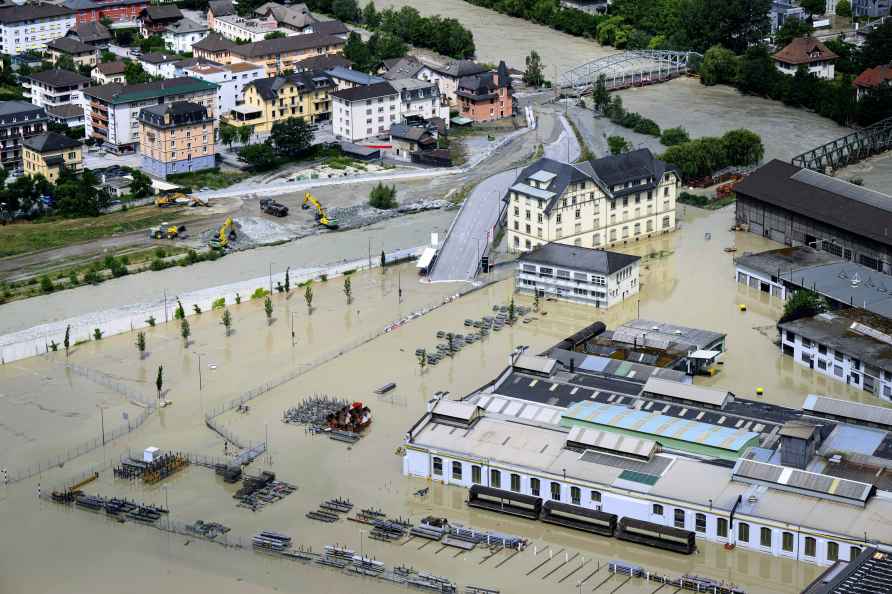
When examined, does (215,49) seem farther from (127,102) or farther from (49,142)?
(49,142)

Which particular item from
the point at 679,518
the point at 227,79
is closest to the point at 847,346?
the point at 679,518

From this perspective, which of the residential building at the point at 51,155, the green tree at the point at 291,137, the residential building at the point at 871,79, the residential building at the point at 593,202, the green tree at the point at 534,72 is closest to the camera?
the residential building at the point at 593,202

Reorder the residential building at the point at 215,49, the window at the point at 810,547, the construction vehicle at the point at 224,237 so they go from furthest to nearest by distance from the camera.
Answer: the residential building at the point at 215,49 → the construction vehicle at the point at 224,237 → the window at the point at 810,547

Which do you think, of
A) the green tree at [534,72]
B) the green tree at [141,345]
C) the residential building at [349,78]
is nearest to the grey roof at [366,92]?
the residential building at [349,78]

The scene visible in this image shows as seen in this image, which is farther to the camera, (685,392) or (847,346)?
(847,346)

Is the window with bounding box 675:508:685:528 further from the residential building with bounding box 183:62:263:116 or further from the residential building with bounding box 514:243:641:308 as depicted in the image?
the residential building with bounding box 183:62:263:116

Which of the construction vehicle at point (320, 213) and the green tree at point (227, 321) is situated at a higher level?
A: the green tree at point (227, 321)

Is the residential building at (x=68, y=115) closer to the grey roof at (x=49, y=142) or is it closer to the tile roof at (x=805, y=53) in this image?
the grey roof at (x=49, y=142)
